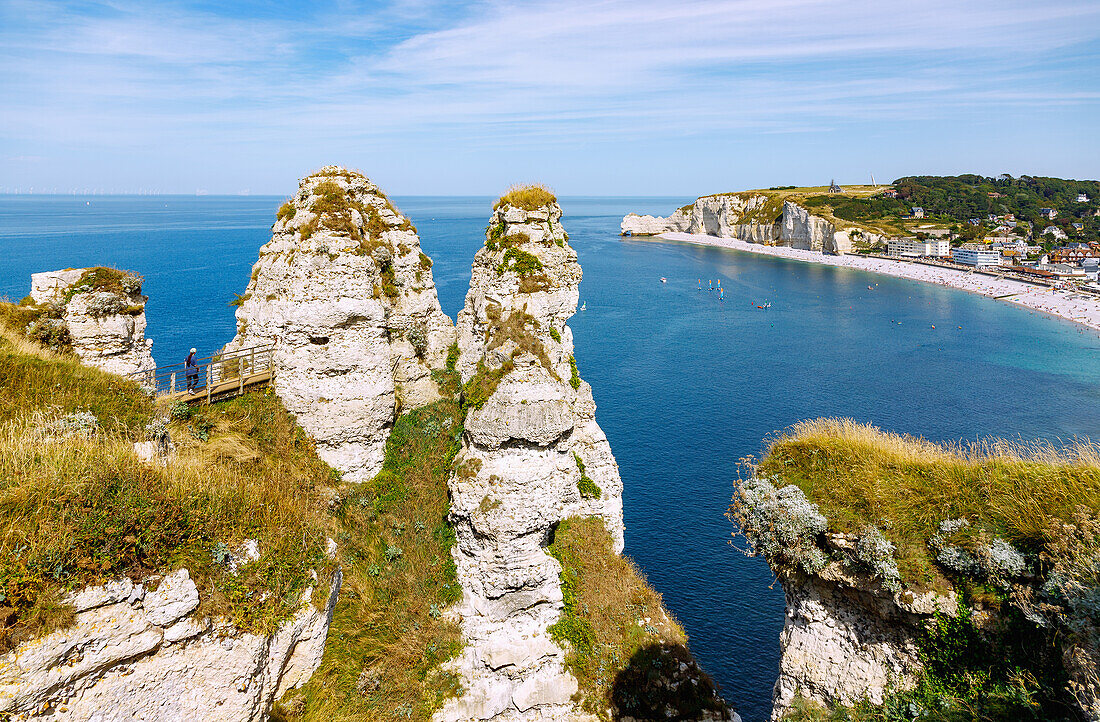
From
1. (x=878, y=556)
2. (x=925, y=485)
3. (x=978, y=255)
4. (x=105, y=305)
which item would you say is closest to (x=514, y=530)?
(x=878, y=556)

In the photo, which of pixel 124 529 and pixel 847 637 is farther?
pixel 847 637

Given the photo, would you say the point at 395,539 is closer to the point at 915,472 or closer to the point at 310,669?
the point at 310,669

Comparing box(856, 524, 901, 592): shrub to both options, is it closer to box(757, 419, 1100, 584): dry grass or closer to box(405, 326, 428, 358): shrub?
box(757, 419, 1100, 584): dry grass

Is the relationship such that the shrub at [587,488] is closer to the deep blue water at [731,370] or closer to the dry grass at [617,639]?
the dry grass at [617,639]

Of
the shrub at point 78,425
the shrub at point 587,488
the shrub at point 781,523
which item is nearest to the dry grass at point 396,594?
the shrub at point 587,488

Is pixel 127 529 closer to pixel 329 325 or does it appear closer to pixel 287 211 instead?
pixel 329 325

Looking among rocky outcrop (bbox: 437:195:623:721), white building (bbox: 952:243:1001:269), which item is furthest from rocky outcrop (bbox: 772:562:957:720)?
white building (bbox: 952:243:1001:269)

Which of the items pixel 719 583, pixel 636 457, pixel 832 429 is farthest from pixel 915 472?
pixel 636 457
